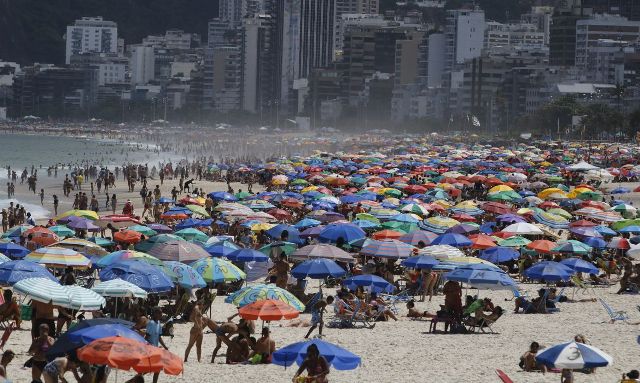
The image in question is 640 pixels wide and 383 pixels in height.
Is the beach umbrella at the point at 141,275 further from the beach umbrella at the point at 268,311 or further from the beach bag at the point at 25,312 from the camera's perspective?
the beach umbrella at the point at 268,311

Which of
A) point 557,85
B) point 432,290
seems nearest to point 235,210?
point 432,290

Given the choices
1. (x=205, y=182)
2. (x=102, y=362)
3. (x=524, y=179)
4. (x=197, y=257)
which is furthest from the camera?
(x=205, y=182)

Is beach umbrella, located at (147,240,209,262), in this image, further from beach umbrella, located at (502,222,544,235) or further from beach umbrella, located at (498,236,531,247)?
beach umbrella, located at (502,222,544,235)

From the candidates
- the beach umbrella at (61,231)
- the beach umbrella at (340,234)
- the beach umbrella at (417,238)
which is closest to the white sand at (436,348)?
the beach umbrella at (417,238)

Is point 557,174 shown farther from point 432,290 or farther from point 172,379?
point 172,379

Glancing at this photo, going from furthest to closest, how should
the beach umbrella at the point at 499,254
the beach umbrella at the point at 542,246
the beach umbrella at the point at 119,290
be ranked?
the beach umbrella at the point at 542,246 < the beach umbrella at the point at 499,254 < the beach umbrella at the point at 119,290
